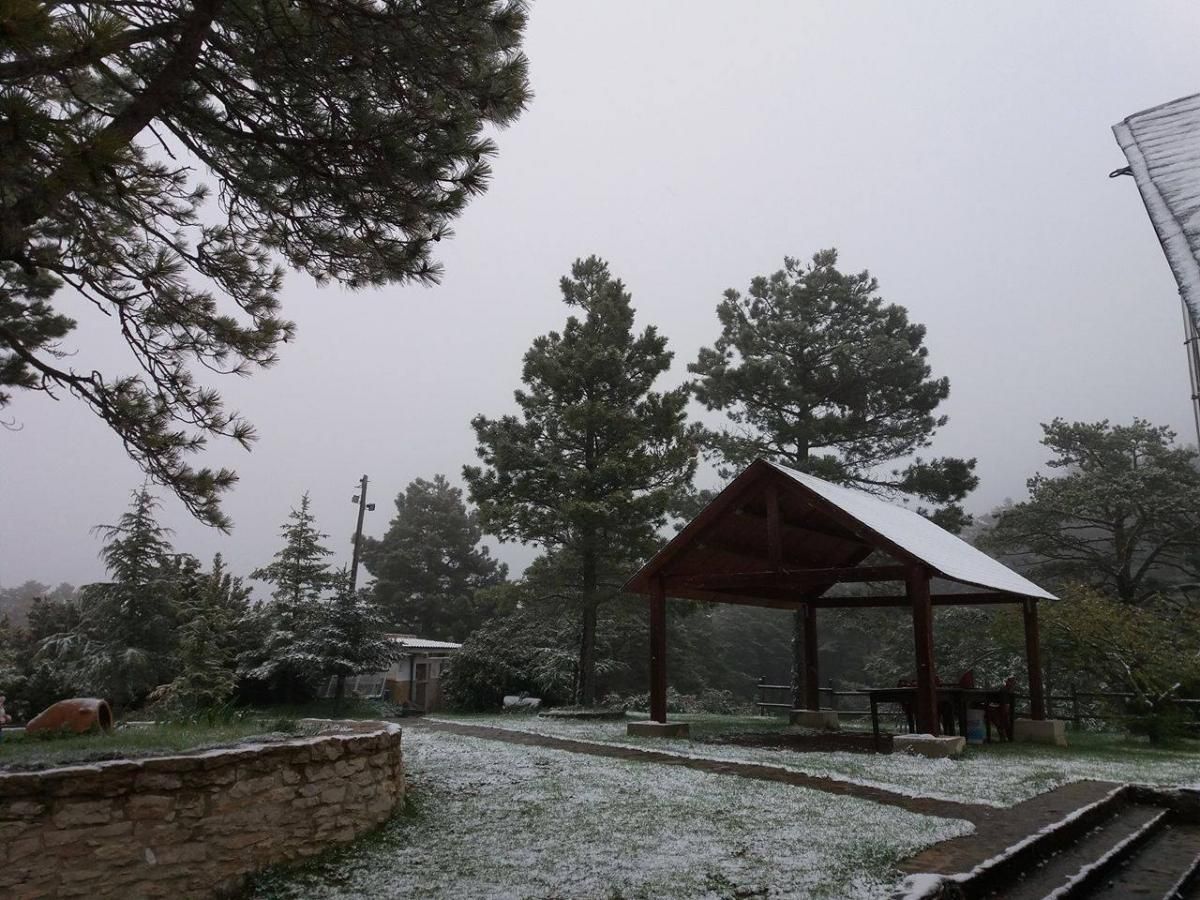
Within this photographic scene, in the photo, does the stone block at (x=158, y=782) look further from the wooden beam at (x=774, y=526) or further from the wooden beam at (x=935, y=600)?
the wooden beam at (x=935, y=600)

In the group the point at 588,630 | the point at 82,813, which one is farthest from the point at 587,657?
the point at 82,813

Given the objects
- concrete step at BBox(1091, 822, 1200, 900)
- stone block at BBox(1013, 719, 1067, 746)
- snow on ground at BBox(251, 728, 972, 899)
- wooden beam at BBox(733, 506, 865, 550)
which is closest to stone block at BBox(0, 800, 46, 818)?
snow on ground at BBox(251, 728, 972, 899)

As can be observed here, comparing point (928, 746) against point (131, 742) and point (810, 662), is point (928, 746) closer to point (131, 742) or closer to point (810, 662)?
point (810, 662)

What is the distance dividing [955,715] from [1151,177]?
10.8 meters

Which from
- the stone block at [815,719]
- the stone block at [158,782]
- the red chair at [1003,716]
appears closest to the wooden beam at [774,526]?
the red chair at [1003,716]

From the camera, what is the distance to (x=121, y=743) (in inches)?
219

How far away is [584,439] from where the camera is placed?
19531mm

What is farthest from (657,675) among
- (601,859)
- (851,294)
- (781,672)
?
(781,672)

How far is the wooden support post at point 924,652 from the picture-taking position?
392 inches

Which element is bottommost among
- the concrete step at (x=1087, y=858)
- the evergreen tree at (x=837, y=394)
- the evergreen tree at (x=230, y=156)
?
the concrete step at (x=1087, y=858)

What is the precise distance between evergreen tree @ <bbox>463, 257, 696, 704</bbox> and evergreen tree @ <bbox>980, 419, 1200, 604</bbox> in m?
12.3

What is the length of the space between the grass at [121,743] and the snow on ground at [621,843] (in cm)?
116

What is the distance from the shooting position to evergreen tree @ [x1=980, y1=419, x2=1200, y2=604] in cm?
2248

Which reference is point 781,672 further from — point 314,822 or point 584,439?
point 314,822
